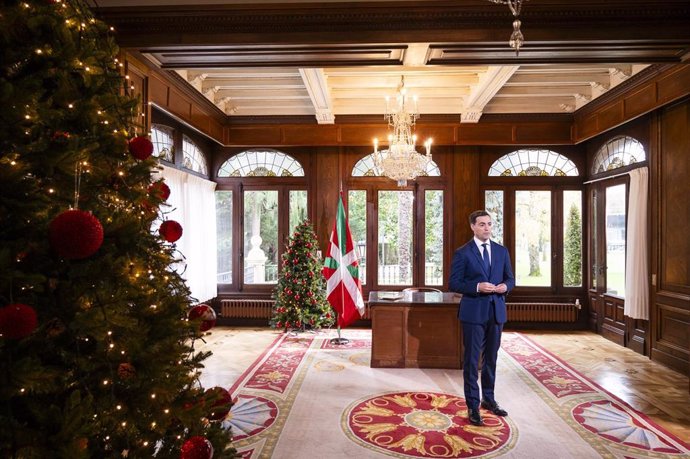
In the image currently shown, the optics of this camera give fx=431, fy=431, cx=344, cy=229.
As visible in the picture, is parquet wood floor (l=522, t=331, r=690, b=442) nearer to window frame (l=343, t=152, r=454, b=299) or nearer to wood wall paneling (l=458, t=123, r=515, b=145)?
window frame (l=343, t=152, r=454, b=299)

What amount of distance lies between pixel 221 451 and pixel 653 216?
6.04 meters

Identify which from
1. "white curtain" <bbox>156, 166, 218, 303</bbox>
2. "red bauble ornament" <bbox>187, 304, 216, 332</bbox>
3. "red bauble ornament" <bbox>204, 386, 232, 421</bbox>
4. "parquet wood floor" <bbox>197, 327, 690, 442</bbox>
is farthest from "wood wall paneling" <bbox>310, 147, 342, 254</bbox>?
"red bauble ornament" <bbox>204, 386, 232, 421</bbox>

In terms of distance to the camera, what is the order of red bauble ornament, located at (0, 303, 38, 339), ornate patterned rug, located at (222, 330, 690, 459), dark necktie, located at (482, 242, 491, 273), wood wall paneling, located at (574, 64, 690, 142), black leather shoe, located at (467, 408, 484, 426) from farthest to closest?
wood wall paneling, located at (574, 64, 690, 142) < dark necktie, located at (482, 242, 491, 273) < black leather shoe, located at (467, 408, 484, 426) < ornate patterned rug, located at (222, 330, 690, 459) < red bauble ornament, located at (0, 303, 38, 339)

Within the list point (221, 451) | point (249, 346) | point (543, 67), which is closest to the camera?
point (221, 451)

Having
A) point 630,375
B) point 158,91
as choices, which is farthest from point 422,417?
point 158,91

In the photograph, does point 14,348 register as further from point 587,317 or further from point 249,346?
point 587,317

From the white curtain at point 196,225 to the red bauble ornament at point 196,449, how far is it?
4.23 metres

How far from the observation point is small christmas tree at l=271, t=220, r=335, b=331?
22.5ft

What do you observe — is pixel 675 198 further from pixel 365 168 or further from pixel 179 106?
pixel 179 106

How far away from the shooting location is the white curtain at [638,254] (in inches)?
227

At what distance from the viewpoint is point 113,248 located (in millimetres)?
1629

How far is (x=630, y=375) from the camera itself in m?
4.98

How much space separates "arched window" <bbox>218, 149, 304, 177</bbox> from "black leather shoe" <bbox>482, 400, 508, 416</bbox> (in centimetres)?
544

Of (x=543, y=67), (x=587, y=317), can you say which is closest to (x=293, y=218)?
(x=543, y=67)
